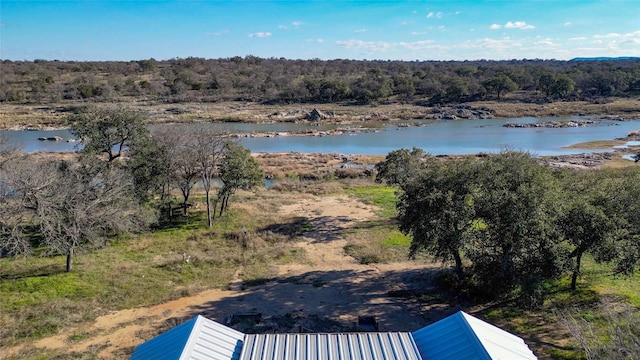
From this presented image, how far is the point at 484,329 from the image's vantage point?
961 cm

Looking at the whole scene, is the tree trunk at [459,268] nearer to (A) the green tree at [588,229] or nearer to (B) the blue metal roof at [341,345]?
(A) the green tree at [588,229]

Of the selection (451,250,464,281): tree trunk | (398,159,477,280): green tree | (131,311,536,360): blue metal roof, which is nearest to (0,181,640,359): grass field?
(451,250,464,281): tree trunk

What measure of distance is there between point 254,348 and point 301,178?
30103mm

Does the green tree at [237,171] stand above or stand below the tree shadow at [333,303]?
above

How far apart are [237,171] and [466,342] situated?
58.4 ft

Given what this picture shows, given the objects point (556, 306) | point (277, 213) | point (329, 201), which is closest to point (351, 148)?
point (329, 201)

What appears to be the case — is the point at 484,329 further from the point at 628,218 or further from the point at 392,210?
the point at 392,210

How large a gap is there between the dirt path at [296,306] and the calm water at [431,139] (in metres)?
33.8

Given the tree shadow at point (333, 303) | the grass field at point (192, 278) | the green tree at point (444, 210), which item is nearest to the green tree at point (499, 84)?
the grass field at point (192, 278)

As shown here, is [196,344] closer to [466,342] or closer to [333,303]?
[466,342]

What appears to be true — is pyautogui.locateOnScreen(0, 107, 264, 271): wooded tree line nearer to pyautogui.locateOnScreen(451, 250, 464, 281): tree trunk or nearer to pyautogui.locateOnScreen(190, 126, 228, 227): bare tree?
pyautogui.locateOnScreen(190, 126, 228, 227): bare tree

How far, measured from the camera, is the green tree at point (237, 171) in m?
24.8

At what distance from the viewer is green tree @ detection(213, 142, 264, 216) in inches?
976

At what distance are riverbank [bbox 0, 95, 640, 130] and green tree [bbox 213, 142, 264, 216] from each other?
48.3 metres
